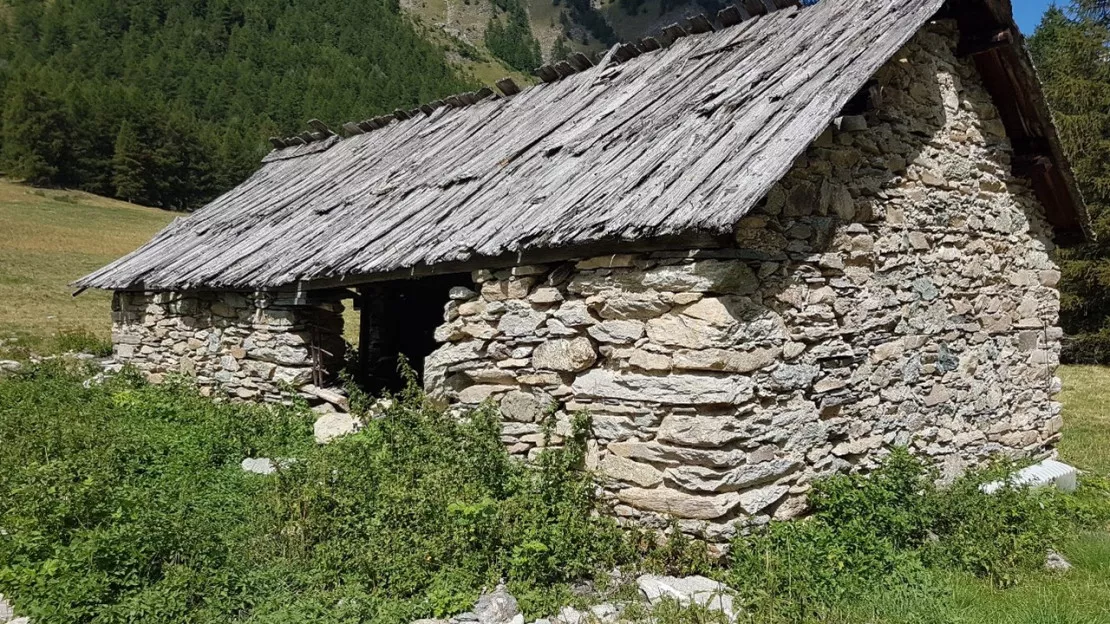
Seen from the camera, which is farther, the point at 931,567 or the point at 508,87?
the point at 508,87

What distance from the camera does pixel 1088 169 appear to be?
1677 centimetres

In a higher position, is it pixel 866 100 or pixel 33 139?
pixel 33 139

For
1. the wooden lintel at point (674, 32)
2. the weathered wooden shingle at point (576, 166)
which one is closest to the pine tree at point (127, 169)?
the weathered wooden shingle at point (576, 166)

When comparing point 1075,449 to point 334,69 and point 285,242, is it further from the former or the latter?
point 334,69

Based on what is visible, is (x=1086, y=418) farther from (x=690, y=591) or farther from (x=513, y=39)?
(x=513, y=39)

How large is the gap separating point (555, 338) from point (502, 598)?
72.9 inches

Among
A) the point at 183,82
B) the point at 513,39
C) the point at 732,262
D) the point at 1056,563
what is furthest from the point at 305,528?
the point at 513,39

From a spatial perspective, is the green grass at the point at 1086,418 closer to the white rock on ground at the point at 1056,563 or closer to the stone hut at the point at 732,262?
the stone hut at the point at 732,262

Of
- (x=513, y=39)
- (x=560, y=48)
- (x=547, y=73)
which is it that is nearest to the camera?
(x=547, y=73)

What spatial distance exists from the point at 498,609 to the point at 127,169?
50658 millimetres

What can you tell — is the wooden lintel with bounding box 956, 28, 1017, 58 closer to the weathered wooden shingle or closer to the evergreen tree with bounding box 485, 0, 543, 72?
the weathered wooden shingle

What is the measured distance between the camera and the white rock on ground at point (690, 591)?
407 centimetres

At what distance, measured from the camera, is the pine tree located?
46.1 m

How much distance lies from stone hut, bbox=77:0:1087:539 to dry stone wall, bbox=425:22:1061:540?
21mm
